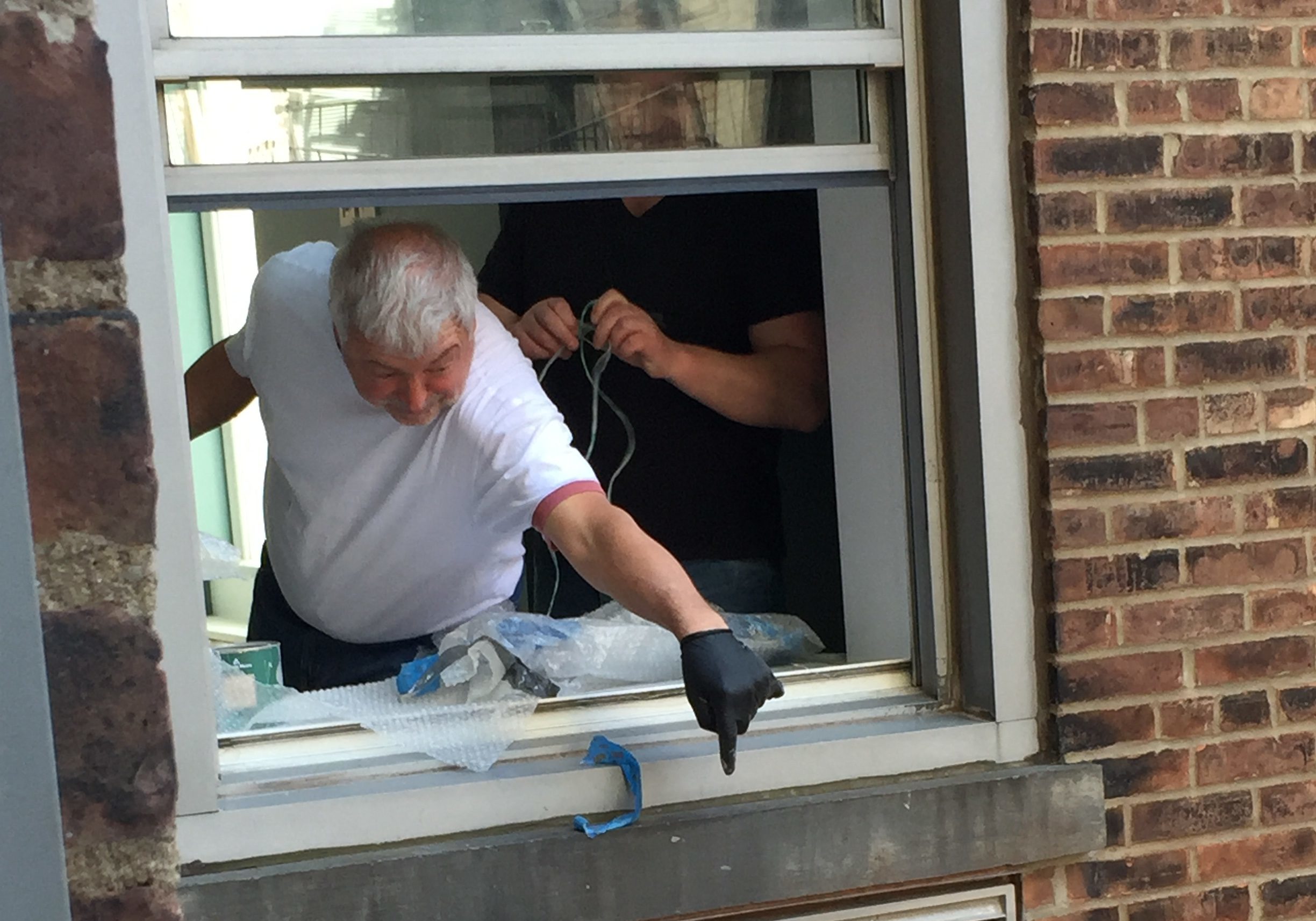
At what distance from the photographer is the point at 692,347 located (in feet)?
9.04

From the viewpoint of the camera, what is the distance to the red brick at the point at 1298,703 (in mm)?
2363

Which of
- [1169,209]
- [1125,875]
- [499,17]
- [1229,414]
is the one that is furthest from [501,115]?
[1125,875]

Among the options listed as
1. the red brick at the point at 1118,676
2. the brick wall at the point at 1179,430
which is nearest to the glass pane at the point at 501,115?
the brick wall at the point at 1179,430

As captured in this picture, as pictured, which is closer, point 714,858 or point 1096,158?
point 714,858

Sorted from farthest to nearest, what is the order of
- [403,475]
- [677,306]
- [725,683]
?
1. [677,306]
2. [403,475]
3. [725,683]

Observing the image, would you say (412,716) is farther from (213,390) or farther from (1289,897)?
(1289,897)

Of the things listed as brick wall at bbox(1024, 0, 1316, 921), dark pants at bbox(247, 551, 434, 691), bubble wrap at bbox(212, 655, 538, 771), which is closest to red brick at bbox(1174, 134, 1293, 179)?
brick wall at bbox(1024, 0, 1316, 921)

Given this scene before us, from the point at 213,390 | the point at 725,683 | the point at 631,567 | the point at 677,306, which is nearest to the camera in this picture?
the point at 725,683

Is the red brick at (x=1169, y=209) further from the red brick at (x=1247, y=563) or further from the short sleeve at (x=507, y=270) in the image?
the short sleeve at (x=507, y=270)

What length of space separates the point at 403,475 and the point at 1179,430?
1.35 m

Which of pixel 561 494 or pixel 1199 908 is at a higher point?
pixel 561 494

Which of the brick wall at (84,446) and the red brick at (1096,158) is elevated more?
the red brick at (1096,158)

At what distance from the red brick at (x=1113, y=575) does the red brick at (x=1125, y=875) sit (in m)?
0.46

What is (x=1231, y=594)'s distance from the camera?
2314 mm
